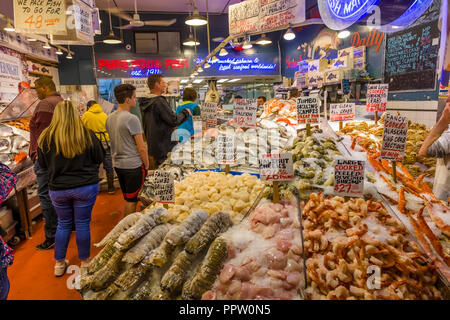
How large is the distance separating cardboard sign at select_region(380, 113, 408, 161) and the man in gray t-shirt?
8.01 ft

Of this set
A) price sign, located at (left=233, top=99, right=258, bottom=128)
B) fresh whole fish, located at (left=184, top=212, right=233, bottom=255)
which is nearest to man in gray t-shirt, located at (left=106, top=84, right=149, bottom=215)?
price sign, located at (left=233, top=99, right=258, bottom=128)

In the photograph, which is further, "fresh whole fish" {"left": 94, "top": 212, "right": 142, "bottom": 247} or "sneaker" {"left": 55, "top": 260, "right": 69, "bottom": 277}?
"sneaker" {"left": 55, "top": 260, "right": 69, "bottom": 277}

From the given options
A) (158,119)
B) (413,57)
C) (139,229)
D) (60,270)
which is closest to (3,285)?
(139,229)

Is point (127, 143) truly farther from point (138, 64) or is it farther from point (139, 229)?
point (138, 64)

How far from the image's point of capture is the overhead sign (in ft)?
14.2

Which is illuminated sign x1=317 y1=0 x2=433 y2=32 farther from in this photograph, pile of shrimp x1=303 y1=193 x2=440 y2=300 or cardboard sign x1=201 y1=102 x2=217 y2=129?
pile of shrimp x1=303 y1=193 x2=440 y2=300

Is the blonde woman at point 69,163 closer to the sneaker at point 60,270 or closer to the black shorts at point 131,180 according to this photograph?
the sneaker at point 60,270

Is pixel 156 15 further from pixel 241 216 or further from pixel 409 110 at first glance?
pixel 241 216

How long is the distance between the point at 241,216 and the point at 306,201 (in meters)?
0.48

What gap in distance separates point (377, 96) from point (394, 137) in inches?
73.7

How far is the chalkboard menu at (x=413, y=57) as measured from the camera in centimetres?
498

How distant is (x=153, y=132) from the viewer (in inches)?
165

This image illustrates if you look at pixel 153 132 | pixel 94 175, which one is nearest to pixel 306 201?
pixel 94 175

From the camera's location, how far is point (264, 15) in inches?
188
